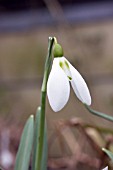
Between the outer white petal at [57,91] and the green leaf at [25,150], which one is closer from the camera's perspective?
the outer white petal at [57,91]

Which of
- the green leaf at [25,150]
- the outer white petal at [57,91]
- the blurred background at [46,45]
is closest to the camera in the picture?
the outer white petal at [57,91]

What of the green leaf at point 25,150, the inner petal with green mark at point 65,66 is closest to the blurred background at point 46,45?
the green leaf at point 25,150

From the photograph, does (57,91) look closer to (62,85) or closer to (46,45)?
(62,85)

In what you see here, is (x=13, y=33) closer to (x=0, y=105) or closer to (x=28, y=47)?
(x=28, y=47)

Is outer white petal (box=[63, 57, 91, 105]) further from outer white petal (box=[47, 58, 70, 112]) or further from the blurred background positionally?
the blurred background

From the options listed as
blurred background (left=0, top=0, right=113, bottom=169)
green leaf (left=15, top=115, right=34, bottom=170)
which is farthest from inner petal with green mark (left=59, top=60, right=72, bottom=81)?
blurred background (left=0, top=0, right=113, bottom=169)

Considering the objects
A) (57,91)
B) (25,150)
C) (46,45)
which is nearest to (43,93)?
(57,91)

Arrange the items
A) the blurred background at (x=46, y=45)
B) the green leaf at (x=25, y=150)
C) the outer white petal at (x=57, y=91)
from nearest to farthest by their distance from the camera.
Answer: the outer white petal at (x=57, y=91) → the green leaf at (x=25, y=150) → the blurred background at (x=46, y=45)

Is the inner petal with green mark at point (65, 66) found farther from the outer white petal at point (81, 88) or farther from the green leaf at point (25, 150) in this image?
the green leaf at point (25, 150)

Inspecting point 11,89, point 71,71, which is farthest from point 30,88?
point 71,71
